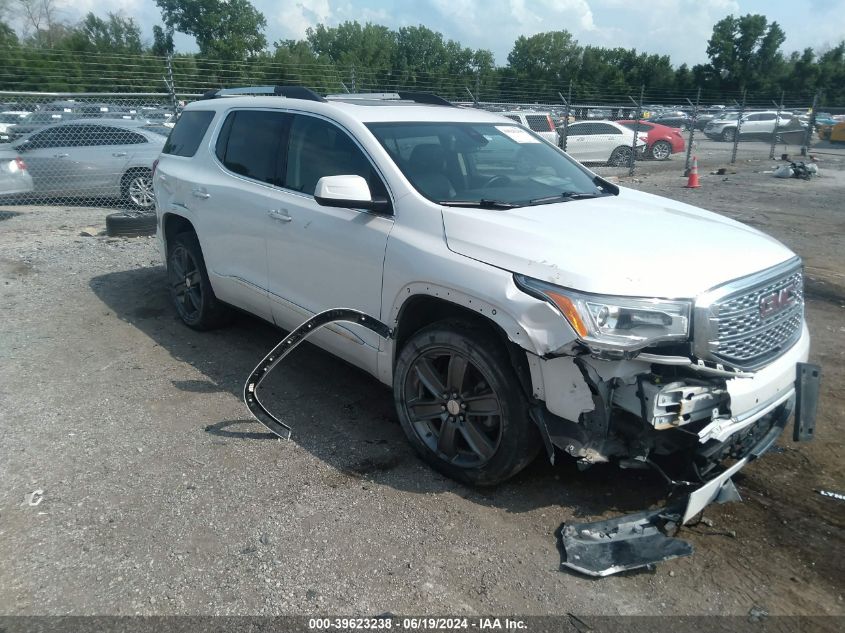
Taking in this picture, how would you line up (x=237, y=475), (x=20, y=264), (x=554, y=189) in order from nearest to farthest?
(x=237, y=475) → (x=554, y=189) → (x=20, y=264)

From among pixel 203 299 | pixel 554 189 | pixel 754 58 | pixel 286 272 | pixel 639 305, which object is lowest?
pixel 203 299

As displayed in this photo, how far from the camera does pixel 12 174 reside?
11094 millimetres

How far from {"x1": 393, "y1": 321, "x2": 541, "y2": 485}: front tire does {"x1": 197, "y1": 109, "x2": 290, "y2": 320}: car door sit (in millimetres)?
1572

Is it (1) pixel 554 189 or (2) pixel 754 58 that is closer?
(1) pixel 554 189

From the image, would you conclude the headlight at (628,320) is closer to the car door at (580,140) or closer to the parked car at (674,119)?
the car door at (580,140)

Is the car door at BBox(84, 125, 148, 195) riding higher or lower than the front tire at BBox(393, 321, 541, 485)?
higher

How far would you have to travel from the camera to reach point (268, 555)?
10.1 ft

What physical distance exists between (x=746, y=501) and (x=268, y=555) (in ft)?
8.00

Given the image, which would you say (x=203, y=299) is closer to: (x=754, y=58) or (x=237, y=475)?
(x=237, y=475)

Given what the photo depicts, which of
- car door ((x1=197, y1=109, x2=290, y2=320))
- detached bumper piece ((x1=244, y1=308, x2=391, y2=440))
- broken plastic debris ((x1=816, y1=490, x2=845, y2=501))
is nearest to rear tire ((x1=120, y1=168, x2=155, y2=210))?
A: car door ((x1=197, y1=109, x2=290, y2=320))

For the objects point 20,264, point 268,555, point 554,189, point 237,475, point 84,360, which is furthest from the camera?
point 20,264

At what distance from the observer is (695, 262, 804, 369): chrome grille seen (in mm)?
2893

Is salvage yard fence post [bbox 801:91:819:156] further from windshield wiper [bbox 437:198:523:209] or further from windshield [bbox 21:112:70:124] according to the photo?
windshield wiper [bbox 437:198:523:209]

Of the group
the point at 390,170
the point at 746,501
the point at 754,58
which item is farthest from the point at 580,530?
the point at 754,58
